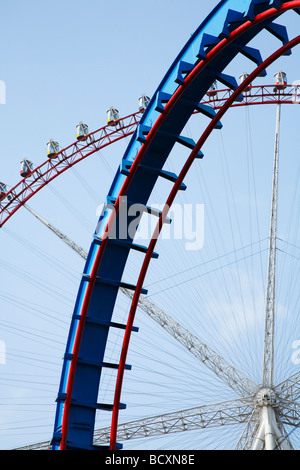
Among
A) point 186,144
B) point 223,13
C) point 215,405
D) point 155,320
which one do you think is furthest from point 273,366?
point 223,13

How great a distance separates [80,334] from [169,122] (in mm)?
8759

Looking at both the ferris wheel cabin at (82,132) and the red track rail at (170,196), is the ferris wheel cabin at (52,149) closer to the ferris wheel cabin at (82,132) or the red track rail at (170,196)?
the ferris wheel cabin at (82,132)

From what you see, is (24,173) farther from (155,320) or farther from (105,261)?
(105,261)

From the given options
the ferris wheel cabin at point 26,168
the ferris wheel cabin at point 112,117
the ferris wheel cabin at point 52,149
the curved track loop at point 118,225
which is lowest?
the curved track loop at point 118,225

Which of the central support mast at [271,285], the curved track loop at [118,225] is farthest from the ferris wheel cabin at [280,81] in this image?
the curved track loop at [118,225]

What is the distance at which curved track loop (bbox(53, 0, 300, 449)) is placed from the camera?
26016 mm

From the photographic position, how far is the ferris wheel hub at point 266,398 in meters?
46.1

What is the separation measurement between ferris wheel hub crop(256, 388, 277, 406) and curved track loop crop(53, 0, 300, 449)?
61.8ft

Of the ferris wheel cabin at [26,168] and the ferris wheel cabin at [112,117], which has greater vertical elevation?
the ferris wheel cabin at [112,117]

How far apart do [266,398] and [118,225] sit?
70.9 feet

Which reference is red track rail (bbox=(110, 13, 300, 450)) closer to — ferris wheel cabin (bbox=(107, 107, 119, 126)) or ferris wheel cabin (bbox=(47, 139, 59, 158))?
ferris wheel cabin (bbox=(107, 107, 119, 126))

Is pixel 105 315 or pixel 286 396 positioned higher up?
pixel 286 396

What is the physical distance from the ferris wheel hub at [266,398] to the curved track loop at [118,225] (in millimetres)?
18836

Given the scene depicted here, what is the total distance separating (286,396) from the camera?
46.4 meters
